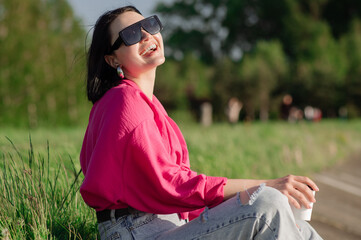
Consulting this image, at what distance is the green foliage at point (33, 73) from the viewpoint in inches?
606

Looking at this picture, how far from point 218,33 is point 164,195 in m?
50.4

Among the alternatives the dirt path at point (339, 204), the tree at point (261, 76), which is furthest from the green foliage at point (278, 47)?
the dirt path at point (339, 204)

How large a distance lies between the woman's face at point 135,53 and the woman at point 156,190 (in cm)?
20

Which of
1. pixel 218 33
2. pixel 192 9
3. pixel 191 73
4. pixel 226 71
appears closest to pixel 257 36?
pixel 218 33

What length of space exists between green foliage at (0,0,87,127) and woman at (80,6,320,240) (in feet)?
43.8

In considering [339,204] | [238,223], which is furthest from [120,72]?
[339,204]

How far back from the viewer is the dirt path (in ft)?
Result: 14.3

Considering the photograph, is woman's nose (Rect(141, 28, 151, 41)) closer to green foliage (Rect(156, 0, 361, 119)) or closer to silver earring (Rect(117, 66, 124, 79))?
silver earring (Rect(117, 66, 124, 79))

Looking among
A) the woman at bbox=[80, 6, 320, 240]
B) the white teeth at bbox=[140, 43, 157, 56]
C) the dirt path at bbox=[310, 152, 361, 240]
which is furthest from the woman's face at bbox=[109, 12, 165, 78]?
the dirt path at bbox=[310, 152, 361, 240]

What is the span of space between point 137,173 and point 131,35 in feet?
2.05

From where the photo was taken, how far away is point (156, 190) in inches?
66.1

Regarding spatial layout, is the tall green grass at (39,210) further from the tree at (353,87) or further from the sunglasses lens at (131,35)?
the tree at (353,87)

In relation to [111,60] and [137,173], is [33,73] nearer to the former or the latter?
[111,60]

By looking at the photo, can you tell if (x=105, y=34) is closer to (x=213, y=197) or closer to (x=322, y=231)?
(x=213, y=197)
